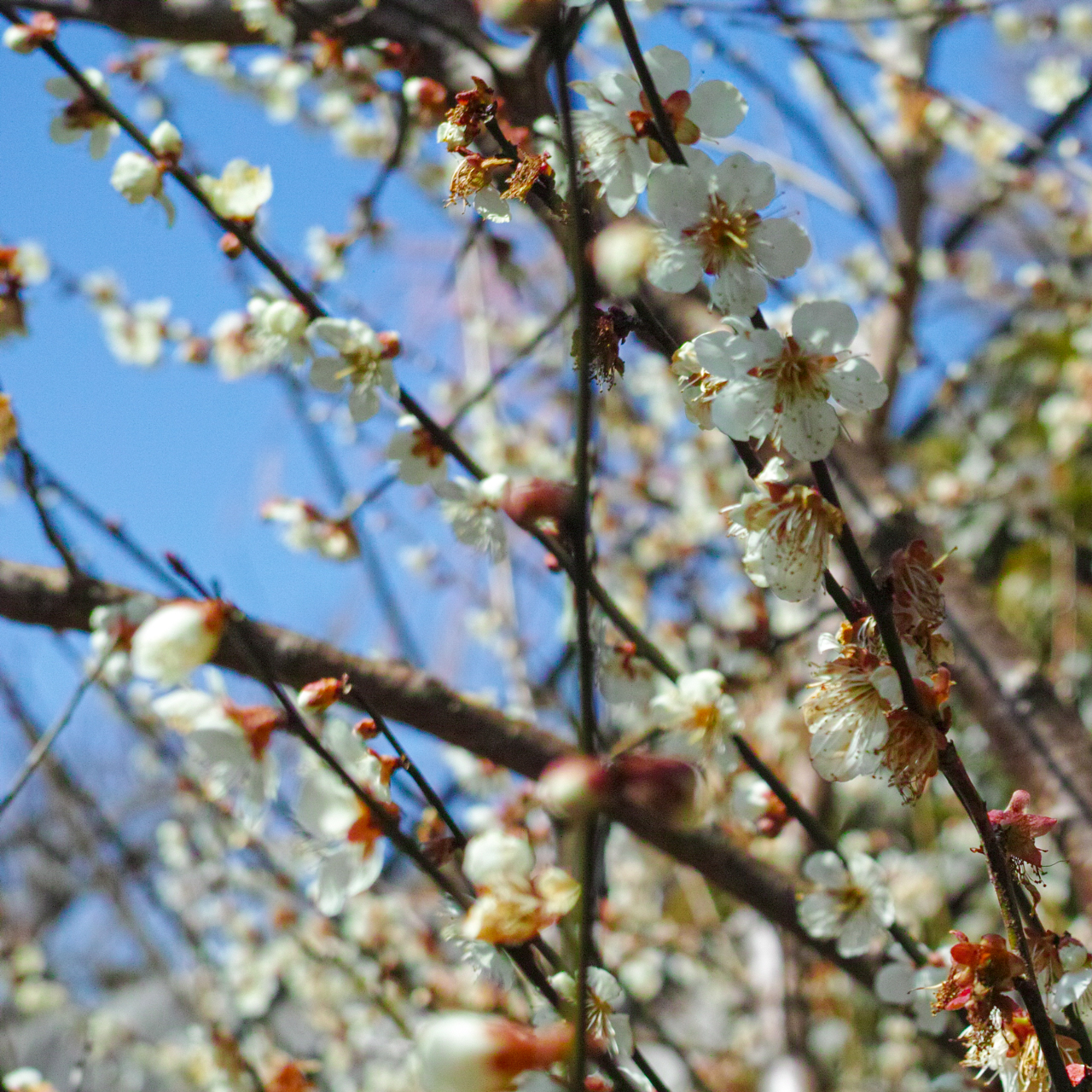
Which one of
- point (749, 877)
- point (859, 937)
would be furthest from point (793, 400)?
point (749, 877)

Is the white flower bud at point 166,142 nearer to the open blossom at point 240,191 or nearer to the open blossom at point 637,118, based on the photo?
the open blossom at point 240,191

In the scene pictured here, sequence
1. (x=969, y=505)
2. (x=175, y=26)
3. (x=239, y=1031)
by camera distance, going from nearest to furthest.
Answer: (x=175, y=26), (x=239, y=1031), (x=969, y=505)

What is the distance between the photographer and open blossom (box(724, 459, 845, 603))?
0.54m

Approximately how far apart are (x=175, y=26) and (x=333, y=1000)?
2581 millimetres

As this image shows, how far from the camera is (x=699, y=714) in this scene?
805 millimetres

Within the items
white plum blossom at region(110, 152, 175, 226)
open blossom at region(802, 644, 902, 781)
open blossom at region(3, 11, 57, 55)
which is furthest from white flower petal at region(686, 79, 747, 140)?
open blossom at region(3, 11, 57, 55)

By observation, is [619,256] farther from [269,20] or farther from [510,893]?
[269,20]

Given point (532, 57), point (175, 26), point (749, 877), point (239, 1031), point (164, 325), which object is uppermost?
point (164, 325)

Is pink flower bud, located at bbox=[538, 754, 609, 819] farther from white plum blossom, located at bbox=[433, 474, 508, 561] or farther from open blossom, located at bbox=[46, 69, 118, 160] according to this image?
open blossom, located at bbox=[46, 69, 118, 160]

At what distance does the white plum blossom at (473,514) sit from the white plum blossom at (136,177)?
1.44 ft

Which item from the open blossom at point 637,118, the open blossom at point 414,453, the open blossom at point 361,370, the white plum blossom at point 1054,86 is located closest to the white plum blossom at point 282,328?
the open blossom at point 361,370

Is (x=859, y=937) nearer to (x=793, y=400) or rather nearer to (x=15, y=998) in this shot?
(x=793, y=400)

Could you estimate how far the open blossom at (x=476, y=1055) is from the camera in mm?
384

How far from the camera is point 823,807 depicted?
1954mm
